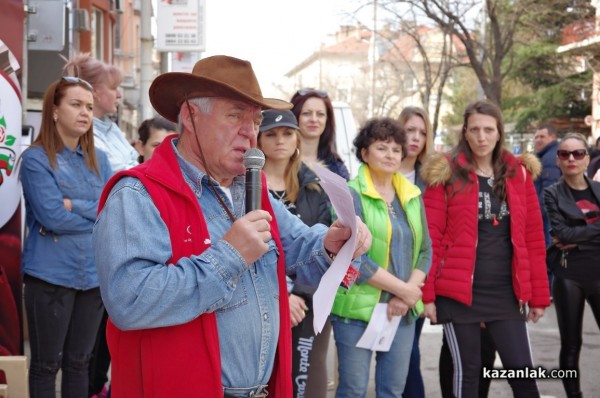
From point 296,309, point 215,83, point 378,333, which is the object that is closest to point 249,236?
point 215,83

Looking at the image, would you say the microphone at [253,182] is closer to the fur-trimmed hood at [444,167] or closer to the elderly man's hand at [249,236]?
the elderly man's hand at [249,236]

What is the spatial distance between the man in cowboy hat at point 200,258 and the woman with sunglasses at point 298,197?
202 centimetres

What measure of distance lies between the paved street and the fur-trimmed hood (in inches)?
82.3

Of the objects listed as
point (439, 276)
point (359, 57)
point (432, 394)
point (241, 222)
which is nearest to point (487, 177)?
point (439, 276)

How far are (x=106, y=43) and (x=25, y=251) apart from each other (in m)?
17.6

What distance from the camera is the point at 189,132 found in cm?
267

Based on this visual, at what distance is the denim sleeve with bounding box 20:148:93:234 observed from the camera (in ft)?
14.8

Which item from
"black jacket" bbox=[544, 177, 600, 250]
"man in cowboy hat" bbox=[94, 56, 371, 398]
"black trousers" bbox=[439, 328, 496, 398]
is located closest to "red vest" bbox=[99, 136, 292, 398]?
"man in cowboy hat" bbox=[94, 56, 371, 398]

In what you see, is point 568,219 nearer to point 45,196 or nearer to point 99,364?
point 99,364

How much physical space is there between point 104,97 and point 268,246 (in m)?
3.60

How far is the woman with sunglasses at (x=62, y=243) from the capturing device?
4.50 m

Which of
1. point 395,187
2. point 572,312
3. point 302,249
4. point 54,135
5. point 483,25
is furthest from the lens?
point 483,25

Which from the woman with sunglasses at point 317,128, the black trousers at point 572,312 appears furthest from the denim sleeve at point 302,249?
the black trousers at point 572,312

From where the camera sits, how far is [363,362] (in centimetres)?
489
